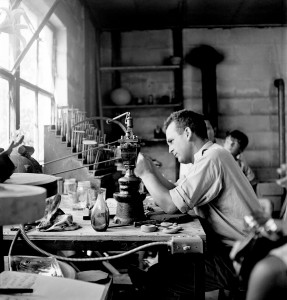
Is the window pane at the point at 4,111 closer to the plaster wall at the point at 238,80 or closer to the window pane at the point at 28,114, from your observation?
the window pane at the point at 28,114

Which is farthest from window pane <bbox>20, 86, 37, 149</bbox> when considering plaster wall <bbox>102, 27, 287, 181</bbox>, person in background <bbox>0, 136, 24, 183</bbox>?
plaster wall <bbox>102, 27, 287, 181</bbox>

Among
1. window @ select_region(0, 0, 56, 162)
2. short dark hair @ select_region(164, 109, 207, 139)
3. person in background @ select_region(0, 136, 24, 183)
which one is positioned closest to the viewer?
person in background @ select_region(0, 136, 24, 183)

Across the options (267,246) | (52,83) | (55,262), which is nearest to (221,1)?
(52,83)

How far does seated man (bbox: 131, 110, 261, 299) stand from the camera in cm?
181

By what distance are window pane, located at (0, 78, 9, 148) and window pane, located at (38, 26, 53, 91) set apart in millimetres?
921

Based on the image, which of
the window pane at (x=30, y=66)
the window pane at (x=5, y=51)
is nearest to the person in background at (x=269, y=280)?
the window pane at (x=5, y=51)

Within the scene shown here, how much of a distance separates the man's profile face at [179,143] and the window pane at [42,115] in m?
1.90

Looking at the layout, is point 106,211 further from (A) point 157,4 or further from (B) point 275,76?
(B) point 275,76

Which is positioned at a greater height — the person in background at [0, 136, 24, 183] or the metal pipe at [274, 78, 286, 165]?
the metal pipe at [274, 78, 286, 165]

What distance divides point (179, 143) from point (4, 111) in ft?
5.12

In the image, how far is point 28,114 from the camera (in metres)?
3.51

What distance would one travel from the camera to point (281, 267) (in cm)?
43

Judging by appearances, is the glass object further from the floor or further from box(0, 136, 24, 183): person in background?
box(0, 136, 24, 183): person in background

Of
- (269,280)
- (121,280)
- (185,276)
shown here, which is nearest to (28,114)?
(121,280)
